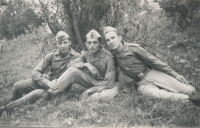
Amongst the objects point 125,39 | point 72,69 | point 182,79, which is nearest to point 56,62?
point 72,69

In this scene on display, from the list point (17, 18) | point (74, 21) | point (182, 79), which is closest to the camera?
point (182, 79)

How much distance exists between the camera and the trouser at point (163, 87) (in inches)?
128

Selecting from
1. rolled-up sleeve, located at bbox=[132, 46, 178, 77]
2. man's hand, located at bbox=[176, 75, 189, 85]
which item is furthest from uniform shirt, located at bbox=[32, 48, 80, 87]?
man's hand, located at bbox=[176, 75, 189, 85]

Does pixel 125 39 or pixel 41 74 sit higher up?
pixel 125 39

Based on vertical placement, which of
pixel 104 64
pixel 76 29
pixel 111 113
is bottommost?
pixel 111 113

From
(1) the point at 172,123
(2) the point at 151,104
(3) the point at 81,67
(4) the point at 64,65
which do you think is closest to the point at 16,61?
(4) the point at 64,65

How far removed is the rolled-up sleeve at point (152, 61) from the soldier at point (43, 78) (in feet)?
3.85

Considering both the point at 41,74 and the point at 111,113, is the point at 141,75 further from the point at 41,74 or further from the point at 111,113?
the point at 41,74

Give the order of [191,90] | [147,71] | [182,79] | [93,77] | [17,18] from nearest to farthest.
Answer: [191,90] < [182,79] < [147,71] < [93,77] < [17,18]

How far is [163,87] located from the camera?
3545mm

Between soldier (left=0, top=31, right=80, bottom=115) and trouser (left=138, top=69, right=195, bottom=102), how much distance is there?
1401 millimetres

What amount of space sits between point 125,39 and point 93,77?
66.2 inches

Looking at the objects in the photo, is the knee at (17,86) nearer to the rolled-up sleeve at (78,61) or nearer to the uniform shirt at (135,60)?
the rolled-up sleeve at (78,61)

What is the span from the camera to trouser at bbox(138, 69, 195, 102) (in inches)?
128
